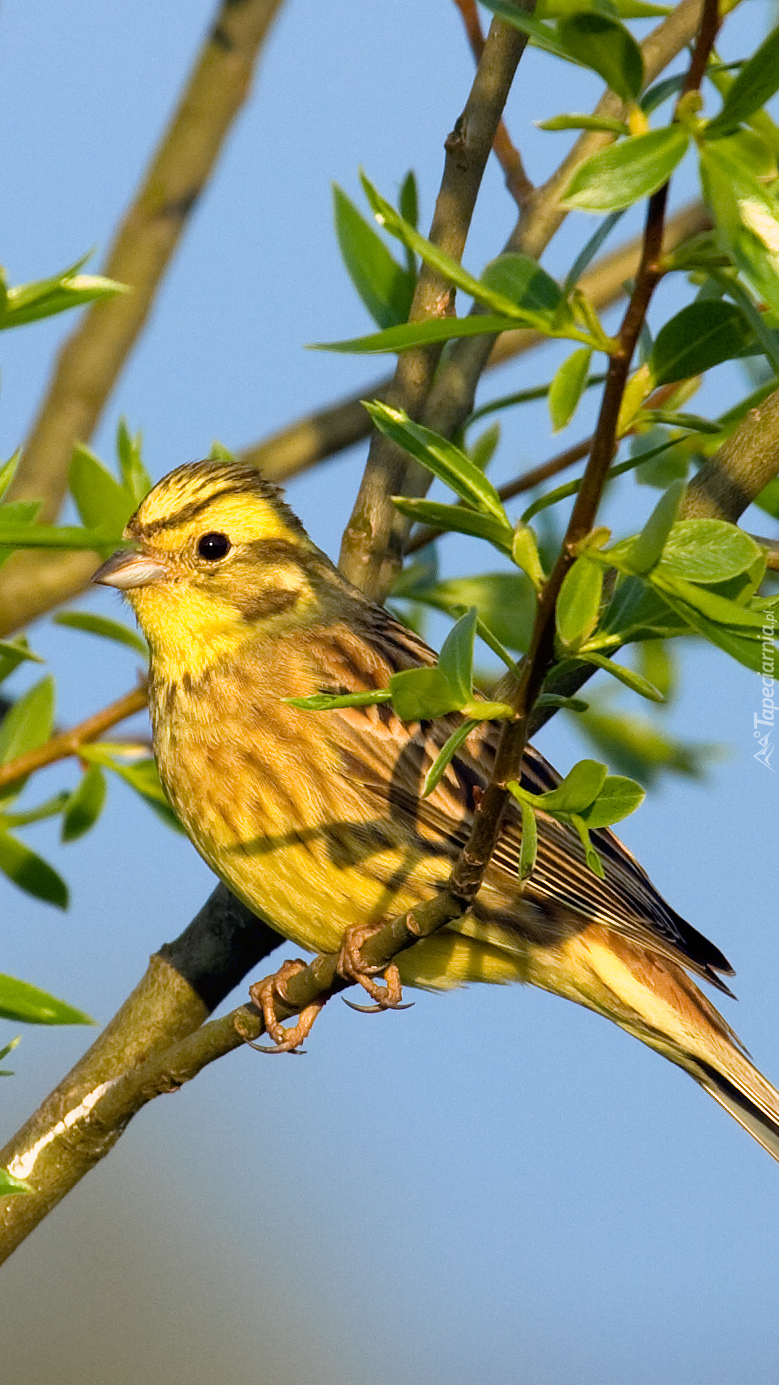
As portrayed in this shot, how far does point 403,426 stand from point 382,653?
88.5 inches

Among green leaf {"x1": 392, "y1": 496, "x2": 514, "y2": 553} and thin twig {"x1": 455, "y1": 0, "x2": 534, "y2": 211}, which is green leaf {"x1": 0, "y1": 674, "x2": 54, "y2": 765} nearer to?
thin twig {"x1": 455, "y1": 0, "x2": 534, "y2": 211}

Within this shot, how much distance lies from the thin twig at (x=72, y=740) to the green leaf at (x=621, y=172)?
2374mm

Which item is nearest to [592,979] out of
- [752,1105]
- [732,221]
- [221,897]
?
[752,1105]

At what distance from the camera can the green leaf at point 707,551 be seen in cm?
173

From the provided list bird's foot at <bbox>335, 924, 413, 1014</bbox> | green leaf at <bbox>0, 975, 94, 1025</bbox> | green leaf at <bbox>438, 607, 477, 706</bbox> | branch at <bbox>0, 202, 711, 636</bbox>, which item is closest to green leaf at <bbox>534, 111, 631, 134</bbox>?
green leaf at <bbox>438, 607, 477, 706</bbox>

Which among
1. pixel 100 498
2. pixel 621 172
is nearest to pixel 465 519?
pixel 621 172

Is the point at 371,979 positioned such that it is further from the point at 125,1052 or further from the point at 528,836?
the point at 528,836

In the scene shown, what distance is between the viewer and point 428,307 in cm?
350

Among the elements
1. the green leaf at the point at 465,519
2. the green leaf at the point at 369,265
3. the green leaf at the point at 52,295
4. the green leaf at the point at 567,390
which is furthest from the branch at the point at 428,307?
the green leaf at the point at 567,390

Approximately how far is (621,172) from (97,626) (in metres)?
2.49

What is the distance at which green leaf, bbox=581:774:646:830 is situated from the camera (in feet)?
6.38

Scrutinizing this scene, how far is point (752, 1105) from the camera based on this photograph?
4145 millimetres

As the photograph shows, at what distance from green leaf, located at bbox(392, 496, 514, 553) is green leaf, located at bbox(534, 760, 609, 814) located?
271 millimetres

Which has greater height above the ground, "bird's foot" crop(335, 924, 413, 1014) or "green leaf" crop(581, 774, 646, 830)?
"green leaf" crop(581, 774, 646, 830)
